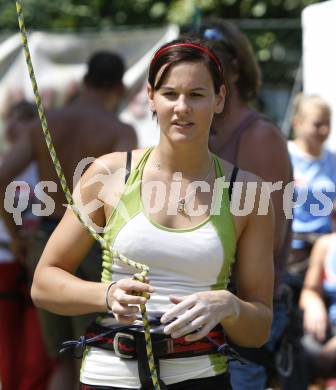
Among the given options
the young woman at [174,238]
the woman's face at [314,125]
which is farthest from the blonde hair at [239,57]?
the woman's face at [314,125]

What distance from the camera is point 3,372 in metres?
5.51

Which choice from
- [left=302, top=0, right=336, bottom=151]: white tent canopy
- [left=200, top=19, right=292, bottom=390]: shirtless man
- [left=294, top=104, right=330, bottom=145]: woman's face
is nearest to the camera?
[left=200, top=19, right=292, bottom=390]: shirtless man

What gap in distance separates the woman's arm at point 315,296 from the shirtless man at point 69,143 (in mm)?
1341

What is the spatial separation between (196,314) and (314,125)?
3.85 metres

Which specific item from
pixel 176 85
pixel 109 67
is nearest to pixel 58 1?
pixel 109 67

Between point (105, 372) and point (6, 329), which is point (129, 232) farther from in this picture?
point (6, 329)

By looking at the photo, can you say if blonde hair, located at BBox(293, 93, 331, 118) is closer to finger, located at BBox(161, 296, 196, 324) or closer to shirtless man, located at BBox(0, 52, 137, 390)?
shirtless man, located at BBox(0, 52, 137, 390)

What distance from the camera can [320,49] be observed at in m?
5.18

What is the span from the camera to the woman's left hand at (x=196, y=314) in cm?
245

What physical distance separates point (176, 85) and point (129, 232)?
0.44 m

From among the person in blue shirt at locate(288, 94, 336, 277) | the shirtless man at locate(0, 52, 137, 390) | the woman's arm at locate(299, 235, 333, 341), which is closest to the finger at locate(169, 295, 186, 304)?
the shirtless man at locate(0, 52, 137, 390)

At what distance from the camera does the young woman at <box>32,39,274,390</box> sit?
Answer: 268 cm

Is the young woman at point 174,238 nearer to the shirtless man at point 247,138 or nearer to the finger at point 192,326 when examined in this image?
the finger at point 192,326

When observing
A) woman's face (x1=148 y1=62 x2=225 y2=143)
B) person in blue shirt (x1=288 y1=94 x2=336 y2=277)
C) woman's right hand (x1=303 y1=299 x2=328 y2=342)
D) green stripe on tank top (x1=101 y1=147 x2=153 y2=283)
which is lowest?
woman's right hand (x1=303 y1=299 x2=328 y2=342)
